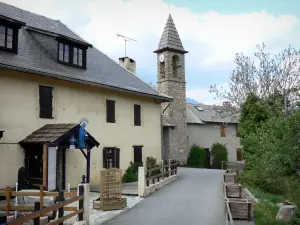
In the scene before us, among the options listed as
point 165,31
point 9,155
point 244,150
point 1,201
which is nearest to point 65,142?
point 9,155

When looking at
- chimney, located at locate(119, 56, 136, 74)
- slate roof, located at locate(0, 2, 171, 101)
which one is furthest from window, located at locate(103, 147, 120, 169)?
chimney, located at locate(119, 56, 136, 74)

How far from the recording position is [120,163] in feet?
65.4

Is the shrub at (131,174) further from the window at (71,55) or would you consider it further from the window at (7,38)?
the window at (7,38)

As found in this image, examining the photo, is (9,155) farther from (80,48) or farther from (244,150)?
(244,150)

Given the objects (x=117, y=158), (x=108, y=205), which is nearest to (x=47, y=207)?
(x=108, y=205)

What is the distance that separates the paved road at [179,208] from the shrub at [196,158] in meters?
17.5

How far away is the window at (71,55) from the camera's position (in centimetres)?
1762

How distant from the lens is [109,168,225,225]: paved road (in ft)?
33.8

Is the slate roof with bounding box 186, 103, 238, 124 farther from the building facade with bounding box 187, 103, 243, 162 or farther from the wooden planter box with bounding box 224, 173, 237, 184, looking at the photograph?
the wooden planter box with bounding box 224, 173, 237, 184

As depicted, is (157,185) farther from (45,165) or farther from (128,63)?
(128,63)

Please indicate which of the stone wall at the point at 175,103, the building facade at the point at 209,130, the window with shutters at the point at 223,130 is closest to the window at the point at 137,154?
the stone wall at the point at 175,103

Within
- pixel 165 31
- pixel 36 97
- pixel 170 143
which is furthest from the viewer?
pixel 165 31

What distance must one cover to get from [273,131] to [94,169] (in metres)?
9.53

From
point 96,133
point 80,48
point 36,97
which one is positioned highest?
point 80,48
